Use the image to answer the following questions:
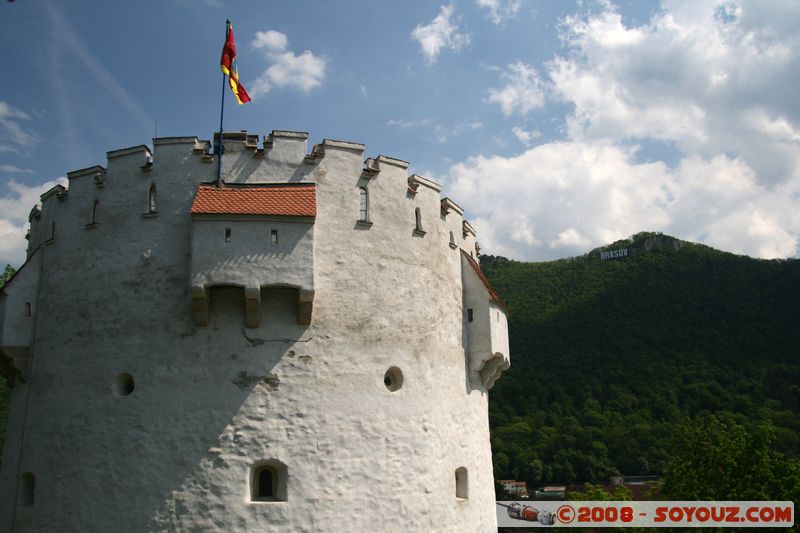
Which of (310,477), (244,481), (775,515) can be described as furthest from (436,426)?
(775,515)

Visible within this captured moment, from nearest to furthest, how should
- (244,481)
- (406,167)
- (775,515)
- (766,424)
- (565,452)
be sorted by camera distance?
(244,481)
(406,167)
(775,515)
(766,424)
(565,452)

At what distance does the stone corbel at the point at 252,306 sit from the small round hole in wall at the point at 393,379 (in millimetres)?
3050

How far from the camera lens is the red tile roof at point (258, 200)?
14.9 m

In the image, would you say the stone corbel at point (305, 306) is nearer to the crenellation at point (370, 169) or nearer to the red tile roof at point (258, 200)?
the red tile roof at point (258, 200)

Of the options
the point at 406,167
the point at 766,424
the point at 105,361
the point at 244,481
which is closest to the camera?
the point at 244,481

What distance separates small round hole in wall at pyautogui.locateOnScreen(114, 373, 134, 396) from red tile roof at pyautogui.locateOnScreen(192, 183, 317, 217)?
374 cm

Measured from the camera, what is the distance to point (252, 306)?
1489 centimetres

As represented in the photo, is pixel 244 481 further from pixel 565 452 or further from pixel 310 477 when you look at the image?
pixel 565 452

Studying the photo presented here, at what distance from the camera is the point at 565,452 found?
7644cm

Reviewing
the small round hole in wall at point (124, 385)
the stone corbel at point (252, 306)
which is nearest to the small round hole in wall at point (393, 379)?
the stone corbel at point (252, 306)

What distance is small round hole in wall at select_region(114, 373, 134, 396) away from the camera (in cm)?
1530

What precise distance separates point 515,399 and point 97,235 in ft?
242

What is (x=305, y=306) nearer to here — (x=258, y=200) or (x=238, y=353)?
(x=238, y=353)

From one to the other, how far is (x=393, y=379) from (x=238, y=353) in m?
3.42
